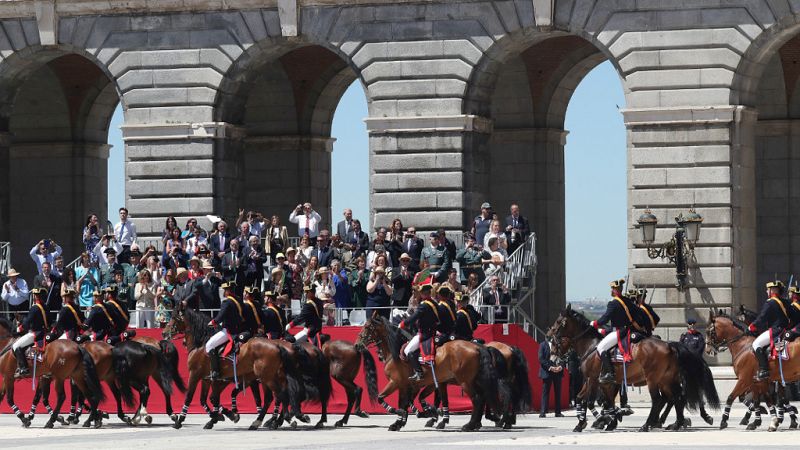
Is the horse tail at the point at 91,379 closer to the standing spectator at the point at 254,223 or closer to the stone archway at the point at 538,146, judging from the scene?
the standing spectator at the point at 254,223

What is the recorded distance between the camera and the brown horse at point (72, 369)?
120 feet

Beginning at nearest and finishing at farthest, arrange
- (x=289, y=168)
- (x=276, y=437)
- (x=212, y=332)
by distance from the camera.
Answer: (x=276, y=437) → (x=212, y=332) → (x=289, y=168)

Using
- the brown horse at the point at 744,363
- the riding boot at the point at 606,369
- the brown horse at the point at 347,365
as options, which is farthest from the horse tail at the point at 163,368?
the brown horse at the point at 744,363

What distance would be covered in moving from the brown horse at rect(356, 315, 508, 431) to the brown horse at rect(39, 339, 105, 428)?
4649mm

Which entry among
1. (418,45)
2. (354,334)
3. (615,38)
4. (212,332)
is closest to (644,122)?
(615,38)

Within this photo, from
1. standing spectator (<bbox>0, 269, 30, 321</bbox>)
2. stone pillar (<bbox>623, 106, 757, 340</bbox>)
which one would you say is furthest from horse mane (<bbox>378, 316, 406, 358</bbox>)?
standing spectator (<bbox>0, 269, 30, 321</bbox>)

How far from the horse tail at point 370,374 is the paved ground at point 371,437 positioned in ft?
1.92

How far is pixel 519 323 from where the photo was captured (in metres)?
41.9

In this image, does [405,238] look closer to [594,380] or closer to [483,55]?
[483,55]

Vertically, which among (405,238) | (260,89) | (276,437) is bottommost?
(276,437)

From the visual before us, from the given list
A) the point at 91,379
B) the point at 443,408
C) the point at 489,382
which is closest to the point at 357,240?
the point at 443,408

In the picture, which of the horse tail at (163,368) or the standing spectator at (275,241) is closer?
the horse tail at (163,368)

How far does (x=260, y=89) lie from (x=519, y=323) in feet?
46.6

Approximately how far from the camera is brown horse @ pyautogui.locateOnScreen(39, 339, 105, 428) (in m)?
36.7
